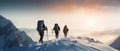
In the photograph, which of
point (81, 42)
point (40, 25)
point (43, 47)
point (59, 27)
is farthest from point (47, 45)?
point (59, 27)

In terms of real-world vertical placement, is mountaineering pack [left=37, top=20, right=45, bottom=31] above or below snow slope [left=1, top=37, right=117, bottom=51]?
above

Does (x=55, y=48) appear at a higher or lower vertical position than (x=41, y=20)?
lower

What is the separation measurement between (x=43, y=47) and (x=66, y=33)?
2760 centimetres

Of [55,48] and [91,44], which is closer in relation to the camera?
[55,48]

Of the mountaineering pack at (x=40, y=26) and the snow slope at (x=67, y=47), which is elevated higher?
the mountaineering pack at (x=40, y=26)

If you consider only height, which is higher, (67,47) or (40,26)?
(40,26)

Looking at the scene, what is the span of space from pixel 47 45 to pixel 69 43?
2.33 meters

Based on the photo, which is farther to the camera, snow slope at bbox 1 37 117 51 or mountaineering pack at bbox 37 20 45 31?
mountaineering pack at bbox 37 20 45 31

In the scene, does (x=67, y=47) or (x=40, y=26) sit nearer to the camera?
(x=67, y=47)

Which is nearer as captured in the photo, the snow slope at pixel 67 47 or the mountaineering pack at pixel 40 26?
the snow slope at pixel 67 47

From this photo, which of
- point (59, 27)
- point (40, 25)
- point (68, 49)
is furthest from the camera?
point (59, 27)

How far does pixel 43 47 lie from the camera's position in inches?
1759

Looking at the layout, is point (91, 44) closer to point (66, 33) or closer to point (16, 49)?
point (16, 49)

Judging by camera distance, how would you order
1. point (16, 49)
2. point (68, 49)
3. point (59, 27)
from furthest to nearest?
point (59, 27), point (16, 49), point (68, 49)
